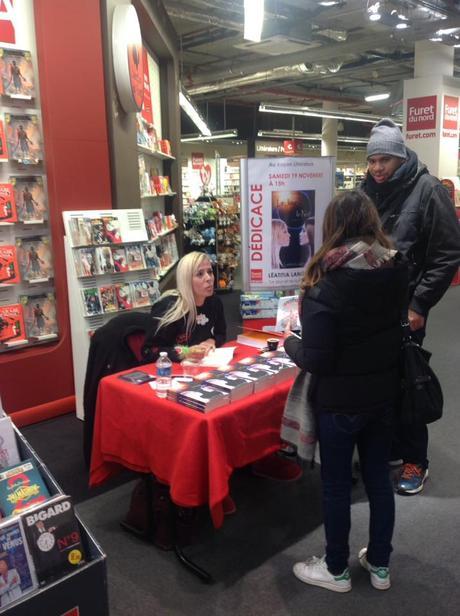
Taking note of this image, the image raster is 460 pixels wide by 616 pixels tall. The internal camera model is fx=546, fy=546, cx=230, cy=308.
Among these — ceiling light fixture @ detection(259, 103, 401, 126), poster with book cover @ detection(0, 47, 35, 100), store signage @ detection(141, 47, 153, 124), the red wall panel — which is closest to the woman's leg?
the red wall panel

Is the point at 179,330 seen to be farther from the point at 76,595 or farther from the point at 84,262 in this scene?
the point at 76,595

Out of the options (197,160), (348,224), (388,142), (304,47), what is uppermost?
(304,47)

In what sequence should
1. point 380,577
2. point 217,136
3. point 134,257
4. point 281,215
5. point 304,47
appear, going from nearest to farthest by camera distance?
point 380,577 → point 281,215 → point 134,257 → point 304,47 → point 217,136

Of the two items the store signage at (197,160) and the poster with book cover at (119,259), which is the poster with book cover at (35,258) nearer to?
the poster with book cover at (119,259)

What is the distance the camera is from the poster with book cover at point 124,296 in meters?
3.92

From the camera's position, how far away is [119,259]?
3.92 meters

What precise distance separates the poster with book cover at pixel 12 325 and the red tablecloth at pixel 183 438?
1.64 meters

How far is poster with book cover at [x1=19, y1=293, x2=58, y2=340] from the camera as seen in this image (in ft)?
12.9

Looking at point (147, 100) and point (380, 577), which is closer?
point (380, 577)

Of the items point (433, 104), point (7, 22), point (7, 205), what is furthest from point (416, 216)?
point (433, 104)

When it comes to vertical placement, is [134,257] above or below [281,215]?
below

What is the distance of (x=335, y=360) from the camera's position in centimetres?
191

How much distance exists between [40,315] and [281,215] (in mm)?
1899

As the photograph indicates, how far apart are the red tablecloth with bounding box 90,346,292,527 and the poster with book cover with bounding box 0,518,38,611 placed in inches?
30.1
